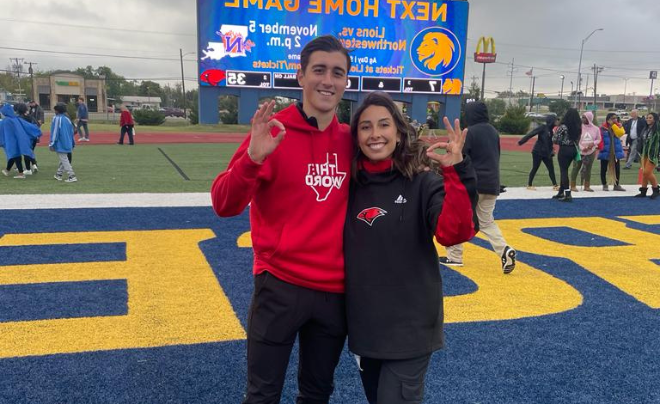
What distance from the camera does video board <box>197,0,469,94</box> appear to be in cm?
2486

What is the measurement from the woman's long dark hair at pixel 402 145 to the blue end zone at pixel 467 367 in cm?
155

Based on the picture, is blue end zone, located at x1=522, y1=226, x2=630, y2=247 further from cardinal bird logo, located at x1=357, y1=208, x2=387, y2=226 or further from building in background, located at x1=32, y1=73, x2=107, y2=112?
building in background, located at x1=32, y1=73, x2=107, y2=112

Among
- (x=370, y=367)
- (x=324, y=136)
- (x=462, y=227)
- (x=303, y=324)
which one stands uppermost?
(x=324, y=136)

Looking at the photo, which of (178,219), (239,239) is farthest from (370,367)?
(178,219)

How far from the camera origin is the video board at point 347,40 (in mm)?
24859

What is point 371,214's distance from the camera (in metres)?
1.98

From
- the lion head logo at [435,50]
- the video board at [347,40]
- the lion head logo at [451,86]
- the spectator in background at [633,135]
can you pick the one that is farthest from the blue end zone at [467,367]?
the lion head logo at [451,86]

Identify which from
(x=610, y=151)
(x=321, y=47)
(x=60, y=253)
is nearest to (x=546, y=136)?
(x=610, y=151)

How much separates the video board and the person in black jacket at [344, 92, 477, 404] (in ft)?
74.0

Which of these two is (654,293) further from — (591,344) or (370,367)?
(370,367)

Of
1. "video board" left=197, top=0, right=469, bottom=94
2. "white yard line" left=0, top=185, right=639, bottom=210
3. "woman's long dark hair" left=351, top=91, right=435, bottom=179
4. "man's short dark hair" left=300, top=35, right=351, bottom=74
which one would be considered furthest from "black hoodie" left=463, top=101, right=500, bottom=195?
"video board" left=197, top=0, right=469, bottom=94

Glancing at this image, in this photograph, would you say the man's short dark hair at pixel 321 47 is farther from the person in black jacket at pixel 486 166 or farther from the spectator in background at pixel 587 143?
the spectator in background at pixel 587 143

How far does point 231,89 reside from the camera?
27297 mm

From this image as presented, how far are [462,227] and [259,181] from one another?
781mm
